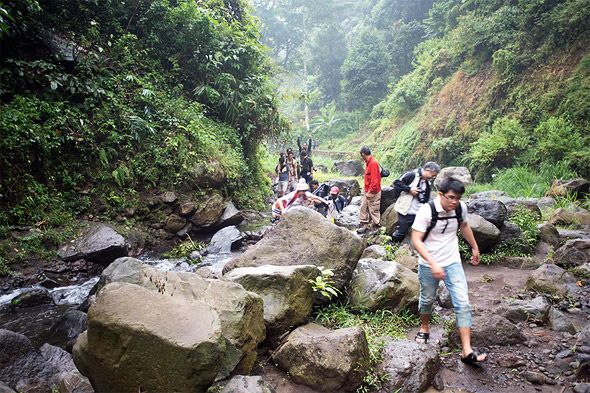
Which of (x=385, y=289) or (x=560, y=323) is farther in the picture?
(x=385, y=289)

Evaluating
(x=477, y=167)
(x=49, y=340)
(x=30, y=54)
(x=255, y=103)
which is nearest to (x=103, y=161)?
(x=30, y=54)

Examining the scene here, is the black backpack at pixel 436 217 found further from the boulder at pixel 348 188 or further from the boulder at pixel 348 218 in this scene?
the boulder at pixel 348 188

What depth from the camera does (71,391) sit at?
3461 mm

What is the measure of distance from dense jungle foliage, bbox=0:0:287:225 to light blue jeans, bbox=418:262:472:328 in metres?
7.65

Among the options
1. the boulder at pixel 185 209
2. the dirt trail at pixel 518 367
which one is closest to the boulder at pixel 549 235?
the dirt trail at pixel 518 367

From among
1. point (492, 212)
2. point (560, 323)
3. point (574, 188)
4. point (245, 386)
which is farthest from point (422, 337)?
point (574, 188)

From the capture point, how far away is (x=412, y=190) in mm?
6766

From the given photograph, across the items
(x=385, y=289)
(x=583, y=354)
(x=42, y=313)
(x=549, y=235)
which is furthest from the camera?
(x=549, y=235)

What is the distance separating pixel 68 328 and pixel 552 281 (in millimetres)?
7253

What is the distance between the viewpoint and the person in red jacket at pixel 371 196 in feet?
28.0

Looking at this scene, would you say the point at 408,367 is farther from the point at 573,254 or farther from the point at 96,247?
the point at 96,247

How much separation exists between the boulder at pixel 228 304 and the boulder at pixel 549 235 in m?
7.02

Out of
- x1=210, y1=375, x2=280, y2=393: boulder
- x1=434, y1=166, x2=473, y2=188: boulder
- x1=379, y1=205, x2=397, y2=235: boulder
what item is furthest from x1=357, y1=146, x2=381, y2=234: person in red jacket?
x1=434, y1=166, x2=473, y2=188: boulder

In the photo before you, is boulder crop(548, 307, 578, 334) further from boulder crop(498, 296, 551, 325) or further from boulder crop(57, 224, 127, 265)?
boulder crop(57, 224, 127, 265)
